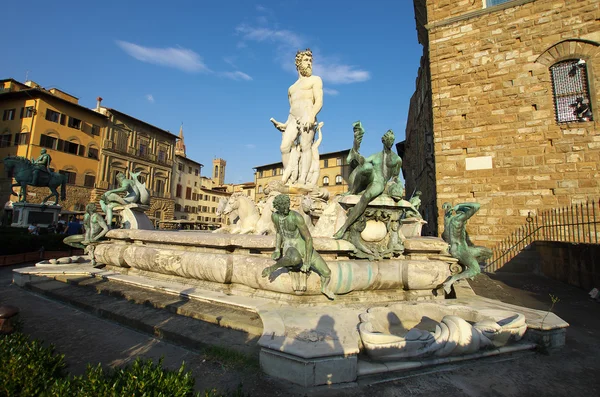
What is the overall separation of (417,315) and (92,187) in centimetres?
3691

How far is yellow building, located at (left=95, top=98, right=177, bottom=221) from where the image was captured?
3416cm

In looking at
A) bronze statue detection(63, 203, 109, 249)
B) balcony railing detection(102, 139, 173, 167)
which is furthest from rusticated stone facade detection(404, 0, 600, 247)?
balcony railing detection(102, 139, 173, 167)

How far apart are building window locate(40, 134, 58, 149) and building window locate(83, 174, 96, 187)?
4.05m

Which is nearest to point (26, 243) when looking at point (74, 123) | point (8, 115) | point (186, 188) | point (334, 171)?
point (74, 123)

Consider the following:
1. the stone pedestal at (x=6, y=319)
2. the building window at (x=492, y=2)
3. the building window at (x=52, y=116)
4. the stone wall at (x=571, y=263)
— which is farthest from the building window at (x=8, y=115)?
the stone wall at (x=571, y=263)

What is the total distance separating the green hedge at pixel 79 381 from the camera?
1.55m

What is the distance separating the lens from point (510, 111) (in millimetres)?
10336

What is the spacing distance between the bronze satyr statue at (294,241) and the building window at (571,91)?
35.6 ft

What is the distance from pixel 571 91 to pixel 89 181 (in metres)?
38.4

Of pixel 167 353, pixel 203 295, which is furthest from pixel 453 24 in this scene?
pixel 167 353

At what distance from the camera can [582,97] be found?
9.63 meters

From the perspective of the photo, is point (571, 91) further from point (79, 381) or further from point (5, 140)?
point (5, 140)

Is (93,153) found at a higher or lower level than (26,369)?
higher

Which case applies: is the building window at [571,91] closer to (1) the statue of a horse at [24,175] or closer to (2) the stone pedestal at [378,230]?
(2) the stone pedestal at [378,230]
